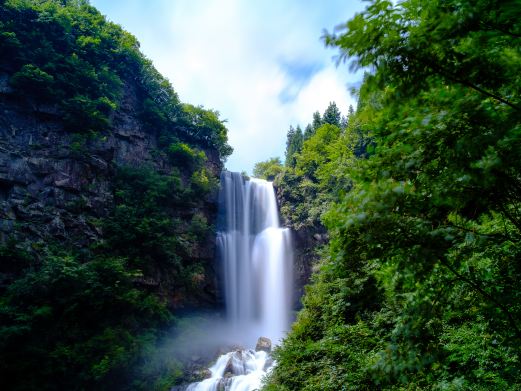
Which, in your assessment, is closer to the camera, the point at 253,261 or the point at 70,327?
the point at 70,327

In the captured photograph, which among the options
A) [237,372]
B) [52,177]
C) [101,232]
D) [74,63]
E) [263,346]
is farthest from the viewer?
[74,63]

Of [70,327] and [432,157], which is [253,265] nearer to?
[70,327]

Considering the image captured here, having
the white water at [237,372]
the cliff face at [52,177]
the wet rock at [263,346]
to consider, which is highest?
the cliff face at [52,177]

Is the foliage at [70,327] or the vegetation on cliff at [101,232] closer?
the foliage at [70,327]

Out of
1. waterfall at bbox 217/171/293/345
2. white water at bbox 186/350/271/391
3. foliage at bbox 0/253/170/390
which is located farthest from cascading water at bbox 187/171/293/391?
foliage at bbox 0/253/170/390

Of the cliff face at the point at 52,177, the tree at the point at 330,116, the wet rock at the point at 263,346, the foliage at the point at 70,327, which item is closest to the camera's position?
the foliage at the point at 70,327

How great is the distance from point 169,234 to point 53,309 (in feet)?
21.6

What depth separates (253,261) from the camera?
23375 millimetres

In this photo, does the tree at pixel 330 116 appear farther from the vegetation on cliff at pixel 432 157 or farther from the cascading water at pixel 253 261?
the vegetation on cliff at pixel 432 157

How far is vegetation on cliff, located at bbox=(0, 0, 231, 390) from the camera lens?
11.4 m

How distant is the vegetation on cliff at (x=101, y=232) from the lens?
1141 centimetres

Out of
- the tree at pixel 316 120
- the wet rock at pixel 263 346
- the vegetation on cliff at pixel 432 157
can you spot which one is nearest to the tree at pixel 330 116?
the tree at pixel 316 120

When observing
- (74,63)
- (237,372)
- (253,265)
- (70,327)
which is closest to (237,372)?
(237,372)

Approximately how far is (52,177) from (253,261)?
13.7 metres
